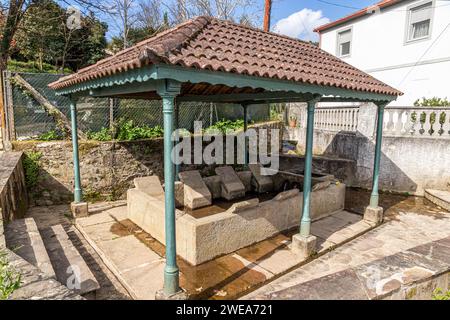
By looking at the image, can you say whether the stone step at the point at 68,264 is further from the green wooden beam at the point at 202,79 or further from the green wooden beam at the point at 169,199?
the green wooden beam at the point at 202,79

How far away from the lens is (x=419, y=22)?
11.3 m

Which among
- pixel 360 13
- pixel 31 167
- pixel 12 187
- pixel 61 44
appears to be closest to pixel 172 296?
pixel 12 187

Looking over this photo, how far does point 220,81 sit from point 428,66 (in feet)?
37.6

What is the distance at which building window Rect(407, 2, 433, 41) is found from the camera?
1089cm

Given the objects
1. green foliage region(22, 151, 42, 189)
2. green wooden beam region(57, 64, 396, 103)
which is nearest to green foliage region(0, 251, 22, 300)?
green wooden beam region(57, 64, 396, 103)

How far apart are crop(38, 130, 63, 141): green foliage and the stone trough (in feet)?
10.2

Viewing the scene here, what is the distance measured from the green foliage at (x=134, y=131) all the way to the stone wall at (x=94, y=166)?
0.26m

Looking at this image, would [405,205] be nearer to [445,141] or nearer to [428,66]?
[445,141]

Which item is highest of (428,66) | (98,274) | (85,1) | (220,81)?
(85,1)

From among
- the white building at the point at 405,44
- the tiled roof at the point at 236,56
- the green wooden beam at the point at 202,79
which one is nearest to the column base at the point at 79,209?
the tiled roof at the point at 236,56

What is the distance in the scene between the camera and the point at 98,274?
427 cm

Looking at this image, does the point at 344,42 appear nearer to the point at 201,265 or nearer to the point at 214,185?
the point at 214,185

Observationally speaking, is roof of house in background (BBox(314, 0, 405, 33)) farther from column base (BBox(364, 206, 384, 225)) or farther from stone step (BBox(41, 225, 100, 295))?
stone step (BBox(41, 225, 100, 295))

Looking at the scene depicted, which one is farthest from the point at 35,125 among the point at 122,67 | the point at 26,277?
the point at 26,277
